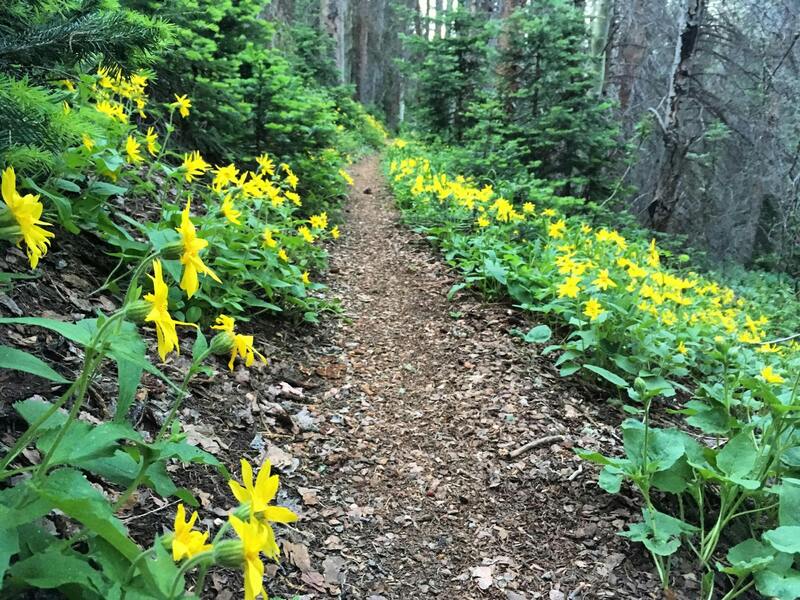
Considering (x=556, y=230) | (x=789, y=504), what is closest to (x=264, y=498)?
(x=789, y=504)

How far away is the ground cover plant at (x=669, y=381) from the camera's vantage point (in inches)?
86.0

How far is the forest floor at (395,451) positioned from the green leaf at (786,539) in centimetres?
42

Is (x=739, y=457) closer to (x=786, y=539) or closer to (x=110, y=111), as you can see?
(x=786, y=539)

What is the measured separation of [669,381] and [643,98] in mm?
10958

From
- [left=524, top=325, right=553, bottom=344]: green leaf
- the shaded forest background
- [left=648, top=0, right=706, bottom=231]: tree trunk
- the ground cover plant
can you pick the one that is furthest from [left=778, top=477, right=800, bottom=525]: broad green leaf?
[left=648, top=0, right=706, bottom=231]: tree trunk

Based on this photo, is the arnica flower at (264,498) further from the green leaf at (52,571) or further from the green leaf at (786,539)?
the green leaf at (786,539)

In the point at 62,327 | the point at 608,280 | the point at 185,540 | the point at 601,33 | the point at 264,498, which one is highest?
the point at 601,33

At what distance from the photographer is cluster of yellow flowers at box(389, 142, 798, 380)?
3752 mm

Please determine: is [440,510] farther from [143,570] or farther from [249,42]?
[249,42]

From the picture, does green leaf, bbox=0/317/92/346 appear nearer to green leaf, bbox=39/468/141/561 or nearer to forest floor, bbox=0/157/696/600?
green leaf, bbox=39/468/141/561

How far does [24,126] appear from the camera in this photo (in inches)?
56.9

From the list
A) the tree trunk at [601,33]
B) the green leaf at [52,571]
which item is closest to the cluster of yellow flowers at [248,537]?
the green leaf at [52,571]

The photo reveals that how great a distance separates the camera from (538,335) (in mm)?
3762

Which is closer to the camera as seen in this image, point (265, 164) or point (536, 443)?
point (536, 443)
